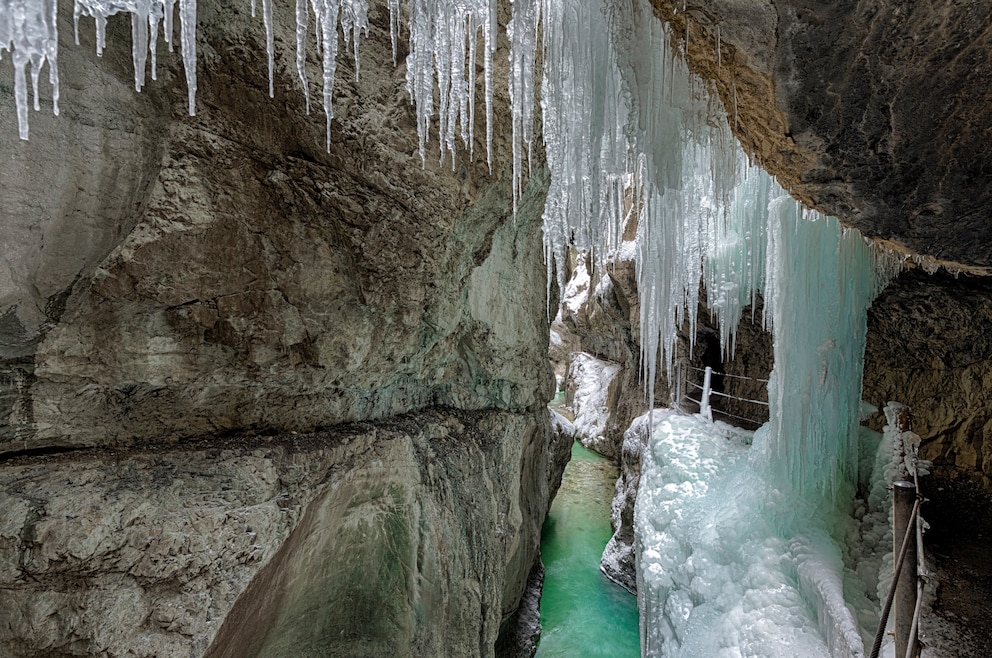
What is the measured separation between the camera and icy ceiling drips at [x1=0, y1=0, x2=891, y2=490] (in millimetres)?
1950

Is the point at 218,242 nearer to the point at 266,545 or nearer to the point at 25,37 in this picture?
the point at 25,37

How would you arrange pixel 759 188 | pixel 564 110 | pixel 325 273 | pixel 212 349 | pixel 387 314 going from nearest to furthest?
1. pixel 212 349
2. pixel 325 273
3. pixel 387 314
4. pixel 564 110
5. pixel 759 188

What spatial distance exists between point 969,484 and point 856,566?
2057mm

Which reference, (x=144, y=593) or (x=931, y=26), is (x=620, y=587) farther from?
(x=931, y=26)

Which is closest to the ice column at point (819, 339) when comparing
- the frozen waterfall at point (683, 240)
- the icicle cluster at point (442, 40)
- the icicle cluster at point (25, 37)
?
the frozen waterfall at point (683, 240)

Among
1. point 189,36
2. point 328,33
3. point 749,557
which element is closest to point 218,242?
point 189,36

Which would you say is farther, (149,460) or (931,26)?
(149,460)

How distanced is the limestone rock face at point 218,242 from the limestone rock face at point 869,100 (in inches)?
61.5

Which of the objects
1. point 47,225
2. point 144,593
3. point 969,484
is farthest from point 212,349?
point 969,484

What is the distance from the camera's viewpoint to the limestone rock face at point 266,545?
1.98 metres

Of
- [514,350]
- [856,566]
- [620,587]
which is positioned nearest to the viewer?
[856,566]

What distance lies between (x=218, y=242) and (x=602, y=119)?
117 inches

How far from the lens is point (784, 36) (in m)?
2.05

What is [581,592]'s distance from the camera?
23.5ft
